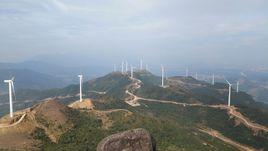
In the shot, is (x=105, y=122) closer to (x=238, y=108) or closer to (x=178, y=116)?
(x=178, y=116)

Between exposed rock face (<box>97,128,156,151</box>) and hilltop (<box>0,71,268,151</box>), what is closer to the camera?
exposed rock face (<box>97,128,156,151</box>)

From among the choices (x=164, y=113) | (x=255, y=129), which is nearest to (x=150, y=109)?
Answer: (x=164, y=113)

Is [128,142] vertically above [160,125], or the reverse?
[128,142]

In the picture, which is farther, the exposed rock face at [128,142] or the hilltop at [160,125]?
the hilltop at [160,125]

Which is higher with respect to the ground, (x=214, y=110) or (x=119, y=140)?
(x=119, y=140)

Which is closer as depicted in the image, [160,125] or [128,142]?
[128,142]

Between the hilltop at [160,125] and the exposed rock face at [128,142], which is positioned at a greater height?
the exposed rock face at [128,142]

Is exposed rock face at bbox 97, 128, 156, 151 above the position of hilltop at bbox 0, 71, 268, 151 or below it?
above

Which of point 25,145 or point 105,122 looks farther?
point 105,122
